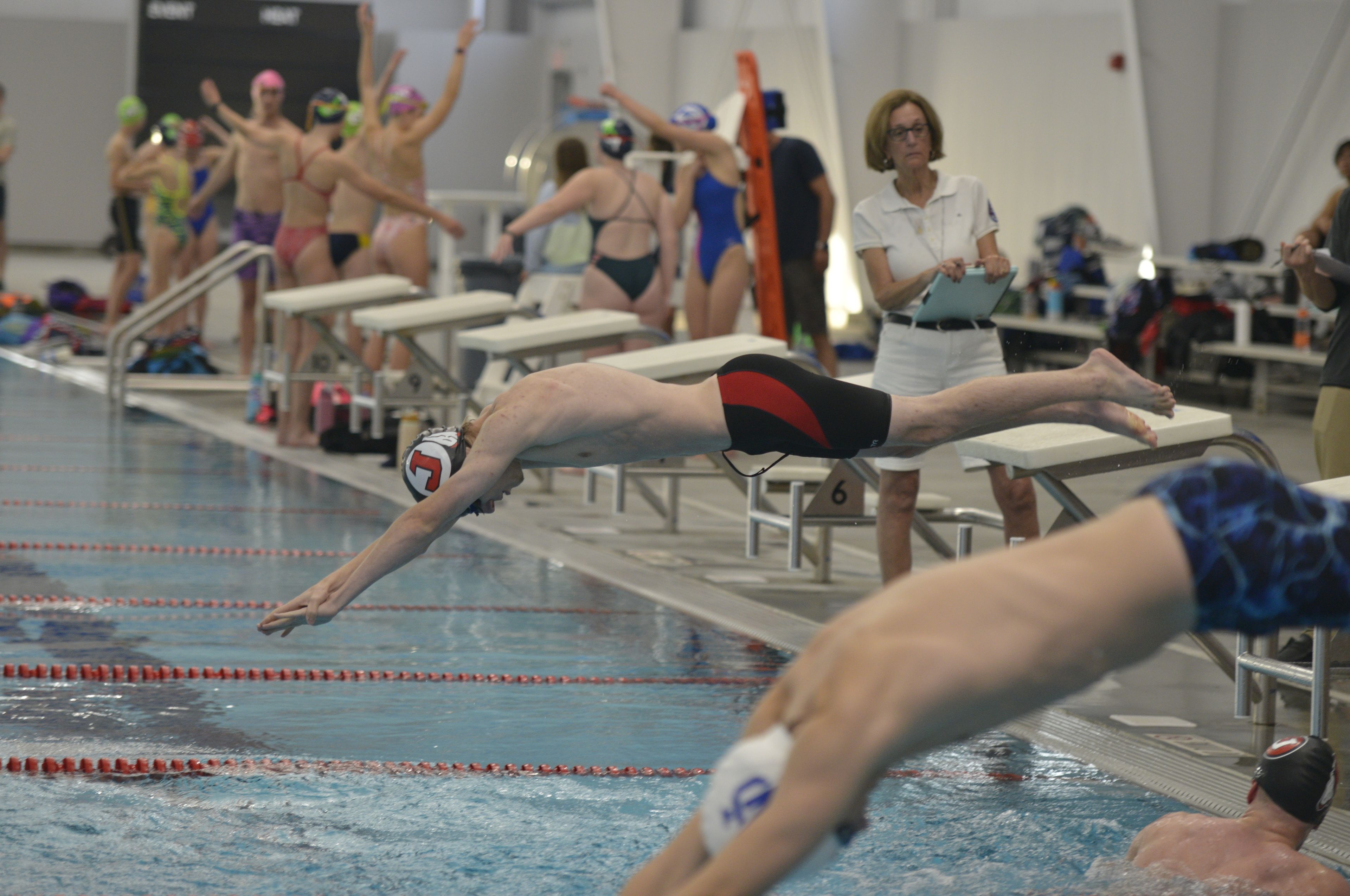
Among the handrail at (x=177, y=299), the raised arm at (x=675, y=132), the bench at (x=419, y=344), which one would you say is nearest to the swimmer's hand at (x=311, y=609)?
the bench at (x=419, y=344)

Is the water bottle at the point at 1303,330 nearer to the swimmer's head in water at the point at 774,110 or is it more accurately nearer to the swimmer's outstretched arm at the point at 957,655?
the swimmer's head in water at the point at 774,110

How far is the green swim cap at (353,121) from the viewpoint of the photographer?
10852 millimetres

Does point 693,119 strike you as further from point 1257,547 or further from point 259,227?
point 1257,547

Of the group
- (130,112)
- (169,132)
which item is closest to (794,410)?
(169,132)

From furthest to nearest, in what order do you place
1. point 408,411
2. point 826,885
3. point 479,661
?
1. point 408,411
2. point 479,661
3. point 826,885

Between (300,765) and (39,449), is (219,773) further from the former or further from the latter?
(39,449)

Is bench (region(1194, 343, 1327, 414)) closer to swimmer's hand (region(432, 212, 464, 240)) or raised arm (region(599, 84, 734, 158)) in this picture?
raised arm (region(599, 84, 734, 158))

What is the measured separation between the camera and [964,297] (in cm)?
438

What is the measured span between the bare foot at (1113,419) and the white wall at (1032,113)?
406 inches

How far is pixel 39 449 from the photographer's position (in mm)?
8328

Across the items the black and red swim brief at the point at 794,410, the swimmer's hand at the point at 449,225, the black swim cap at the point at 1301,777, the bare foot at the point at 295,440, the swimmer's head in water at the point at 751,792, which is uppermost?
the swimmer's hand at the point at 449,225

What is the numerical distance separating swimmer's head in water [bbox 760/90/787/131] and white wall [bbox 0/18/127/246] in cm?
2094

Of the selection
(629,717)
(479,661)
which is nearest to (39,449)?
(479,661)

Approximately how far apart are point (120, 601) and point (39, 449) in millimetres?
3617
